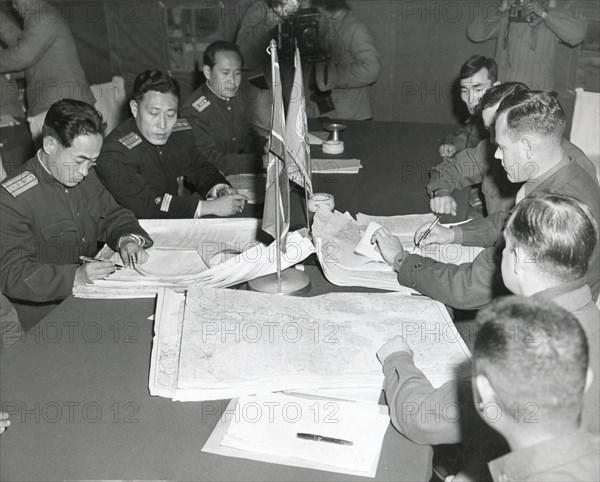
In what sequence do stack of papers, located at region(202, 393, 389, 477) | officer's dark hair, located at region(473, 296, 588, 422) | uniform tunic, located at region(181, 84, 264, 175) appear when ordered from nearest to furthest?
officer's dark hair, located at region(473, 296, 588, 422)
stack of papers, located at region(202, 393, 389, 477)
uniform tunic, located at region(181, 84, 264, 175)

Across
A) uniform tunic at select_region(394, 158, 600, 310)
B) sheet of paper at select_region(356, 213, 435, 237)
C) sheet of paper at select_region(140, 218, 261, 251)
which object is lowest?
sheet of paper at select_region(356, 213, 435, 237)

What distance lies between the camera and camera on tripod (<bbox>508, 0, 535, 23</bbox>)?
13.7ft

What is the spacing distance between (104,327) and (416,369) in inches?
30.7

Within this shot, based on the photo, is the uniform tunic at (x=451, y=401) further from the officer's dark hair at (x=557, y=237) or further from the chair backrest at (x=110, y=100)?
the chair backrest at (x=110, y=100)

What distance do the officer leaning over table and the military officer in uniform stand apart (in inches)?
38.6

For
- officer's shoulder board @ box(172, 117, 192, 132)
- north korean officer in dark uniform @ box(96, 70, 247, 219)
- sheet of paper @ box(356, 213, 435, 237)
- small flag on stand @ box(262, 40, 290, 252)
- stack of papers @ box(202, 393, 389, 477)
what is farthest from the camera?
officer's shoulder board @ box(172, 117, 192, 132)

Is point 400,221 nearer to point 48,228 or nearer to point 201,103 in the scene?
point 48,228

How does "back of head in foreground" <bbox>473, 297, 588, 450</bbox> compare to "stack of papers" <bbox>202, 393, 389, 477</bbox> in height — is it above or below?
above

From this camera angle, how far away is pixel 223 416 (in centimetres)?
124

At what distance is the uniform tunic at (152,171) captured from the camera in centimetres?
240

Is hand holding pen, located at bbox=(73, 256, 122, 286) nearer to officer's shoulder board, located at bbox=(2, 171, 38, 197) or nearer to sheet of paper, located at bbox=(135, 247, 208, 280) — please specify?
sheet of paper, located at bbox=(135, 247, 208, 280)

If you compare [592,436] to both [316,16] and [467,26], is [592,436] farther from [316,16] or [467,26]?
[467,26]

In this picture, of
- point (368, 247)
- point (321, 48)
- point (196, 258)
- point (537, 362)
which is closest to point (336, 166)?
point (368, 247)

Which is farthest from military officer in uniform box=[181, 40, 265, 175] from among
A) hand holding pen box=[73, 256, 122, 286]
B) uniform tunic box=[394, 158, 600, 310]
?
uniform tunic box=[394, 158, 600, 310]
